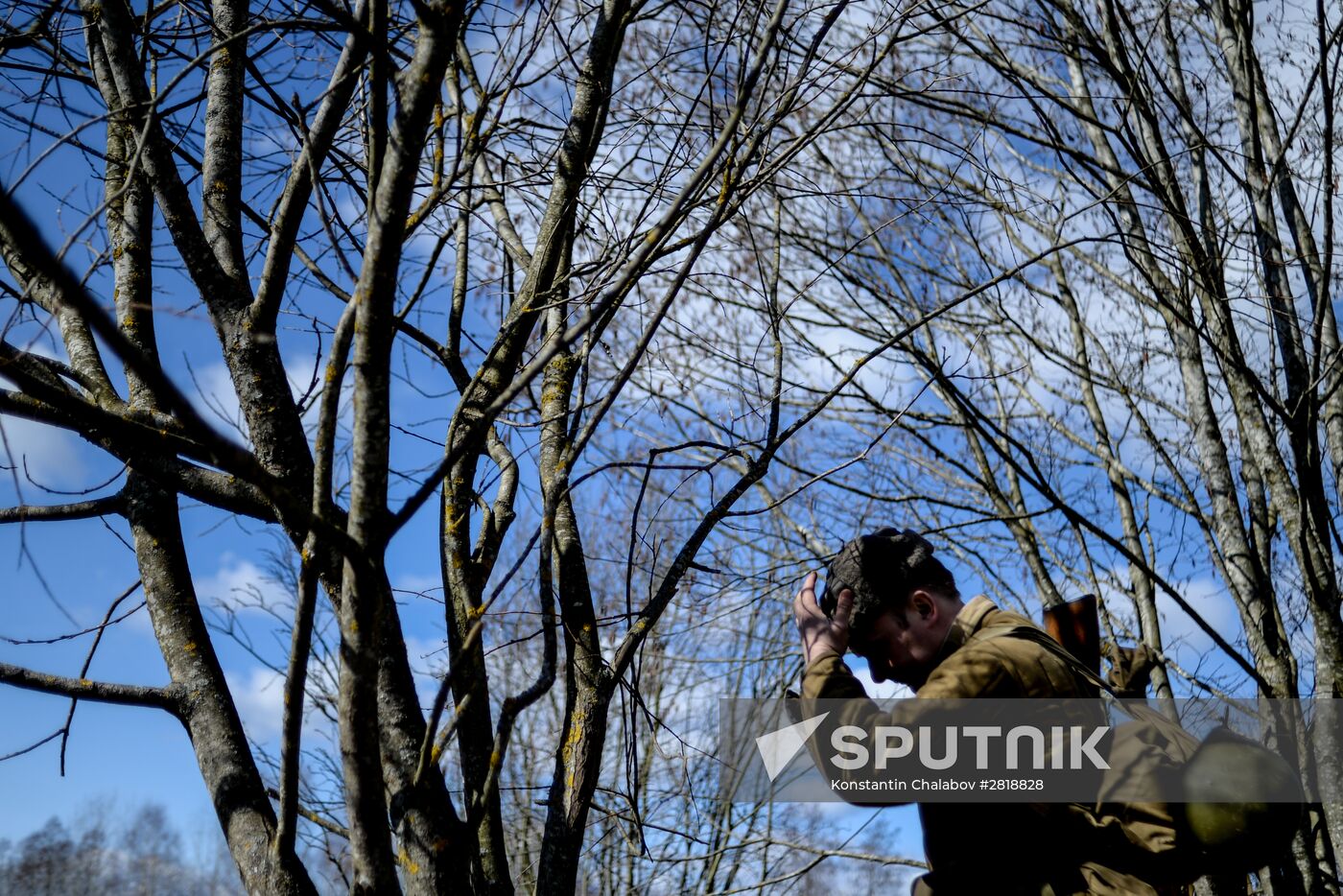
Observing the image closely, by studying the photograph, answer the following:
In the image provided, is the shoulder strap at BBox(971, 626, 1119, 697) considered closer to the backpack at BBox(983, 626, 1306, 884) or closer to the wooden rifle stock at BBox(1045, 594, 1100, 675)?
the backpack at BBox(983, 626, 1306, 884)

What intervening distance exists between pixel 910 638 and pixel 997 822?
44 cm

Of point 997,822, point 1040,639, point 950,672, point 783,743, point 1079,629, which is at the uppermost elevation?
point 1079,629

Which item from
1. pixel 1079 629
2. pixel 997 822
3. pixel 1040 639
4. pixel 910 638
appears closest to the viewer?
pixel 997 822

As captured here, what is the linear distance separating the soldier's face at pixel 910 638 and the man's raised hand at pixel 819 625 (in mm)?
68

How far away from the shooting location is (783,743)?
2.12 meters

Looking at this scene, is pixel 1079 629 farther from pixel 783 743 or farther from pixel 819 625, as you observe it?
pixel 783 743

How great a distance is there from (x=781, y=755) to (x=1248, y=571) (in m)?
3.43

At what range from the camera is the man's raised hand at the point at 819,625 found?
214cm

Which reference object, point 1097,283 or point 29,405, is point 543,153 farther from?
point 1097,283

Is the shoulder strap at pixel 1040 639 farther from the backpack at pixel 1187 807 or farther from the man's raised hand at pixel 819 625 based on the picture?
the man's raised hand at pixel 819 625

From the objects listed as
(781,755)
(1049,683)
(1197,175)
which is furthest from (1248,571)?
(781,755)

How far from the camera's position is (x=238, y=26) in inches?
98.3

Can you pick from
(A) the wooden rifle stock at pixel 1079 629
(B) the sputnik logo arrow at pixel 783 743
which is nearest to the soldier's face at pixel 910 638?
(B) the sputnik logo arrow at pixel 783 743

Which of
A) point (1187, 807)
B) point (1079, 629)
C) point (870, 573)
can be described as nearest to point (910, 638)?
point (870, 573)
